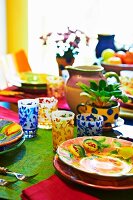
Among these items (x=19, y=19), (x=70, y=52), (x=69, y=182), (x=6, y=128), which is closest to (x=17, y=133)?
(x=6, y=128)

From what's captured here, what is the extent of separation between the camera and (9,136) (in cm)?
103

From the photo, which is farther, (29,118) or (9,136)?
(29,118)

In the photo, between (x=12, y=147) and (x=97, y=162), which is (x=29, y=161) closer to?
(x=12, y=147)

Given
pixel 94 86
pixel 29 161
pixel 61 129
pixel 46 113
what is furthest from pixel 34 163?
pixel 94 86

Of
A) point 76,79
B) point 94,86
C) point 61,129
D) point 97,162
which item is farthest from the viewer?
point 76,79

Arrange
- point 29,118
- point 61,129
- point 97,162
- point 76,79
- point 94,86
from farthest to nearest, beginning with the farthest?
point 76,79, point 94,86, point 29,118, point 61,129, point 97,162

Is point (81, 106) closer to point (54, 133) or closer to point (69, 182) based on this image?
point (54, 133)

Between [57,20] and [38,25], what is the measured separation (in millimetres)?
201

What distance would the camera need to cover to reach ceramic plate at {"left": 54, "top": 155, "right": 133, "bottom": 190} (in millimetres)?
763

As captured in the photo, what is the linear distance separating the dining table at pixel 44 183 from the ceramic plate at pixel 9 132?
0.03 meters

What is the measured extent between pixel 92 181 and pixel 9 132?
0.37 m

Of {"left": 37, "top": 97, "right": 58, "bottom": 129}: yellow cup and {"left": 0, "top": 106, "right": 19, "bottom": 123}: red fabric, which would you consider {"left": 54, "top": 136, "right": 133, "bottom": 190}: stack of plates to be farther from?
{"left": 0, "top": 106, "right": 19, "bottom": 123}: red fabric

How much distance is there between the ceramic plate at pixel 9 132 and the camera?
0.99 meters

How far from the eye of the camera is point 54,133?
1031mm
